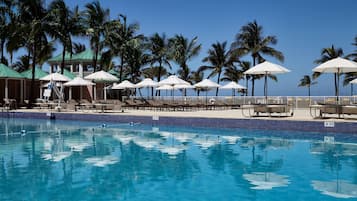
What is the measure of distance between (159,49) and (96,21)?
7148 millimetres

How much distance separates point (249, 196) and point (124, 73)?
117 ft

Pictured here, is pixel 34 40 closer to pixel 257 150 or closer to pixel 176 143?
pixel 176 143

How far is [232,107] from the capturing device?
2391 centimetres

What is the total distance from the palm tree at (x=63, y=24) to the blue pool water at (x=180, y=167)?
14807mm

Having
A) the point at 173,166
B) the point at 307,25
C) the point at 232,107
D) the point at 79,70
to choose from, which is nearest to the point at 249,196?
the point at 173,166

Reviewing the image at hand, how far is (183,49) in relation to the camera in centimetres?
3444

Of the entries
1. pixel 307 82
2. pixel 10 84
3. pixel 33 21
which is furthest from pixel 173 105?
pixel 307 82

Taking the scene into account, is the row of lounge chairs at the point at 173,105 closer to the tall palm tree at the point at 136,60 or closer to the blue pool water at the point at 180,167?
the blue pool water at the point at 180,167

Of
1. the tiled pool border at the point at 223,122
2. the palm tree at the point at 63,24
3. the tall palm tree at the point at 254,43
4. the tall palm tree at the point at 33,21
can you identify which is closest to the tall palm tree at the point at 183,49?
the tall palm tree at the point at 254,43

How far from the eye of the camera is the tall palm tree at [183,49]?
112ft

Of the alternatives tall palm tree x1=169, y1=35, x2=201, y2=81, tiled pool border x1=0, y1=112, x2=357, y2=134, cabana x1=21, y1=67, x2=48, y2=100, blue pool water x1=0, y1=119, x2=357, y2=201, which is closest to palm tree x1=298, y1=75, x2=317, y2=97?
tall palm tree x1=169, y1=35, x2=201, y2=81

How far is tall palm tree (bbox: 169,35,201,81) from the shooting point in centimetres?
3409

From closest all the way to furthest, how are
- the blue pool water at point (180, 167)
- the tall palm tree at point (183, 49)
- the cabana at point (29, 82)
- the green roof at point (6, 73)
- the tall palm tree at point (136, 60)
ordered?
the blue pool water at point (180, 167), the green roof at point (6, 73), the cabana at point (29, 82), the tall palm tree at point (136, 60), the tall palm tree at point (183, 49)

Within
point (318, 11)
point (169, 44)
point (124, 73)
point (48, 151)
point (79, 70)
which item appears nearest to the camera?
point (48, 151)
